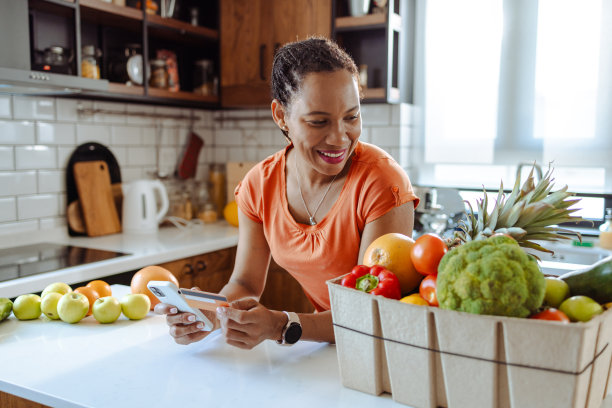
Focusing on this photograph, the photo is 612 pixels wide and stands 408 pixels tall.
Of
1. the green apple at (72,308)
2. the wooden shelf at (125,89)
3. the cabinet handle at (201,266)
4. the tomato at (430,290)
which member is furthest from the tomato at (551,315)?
the wooden shelf at (125,89)

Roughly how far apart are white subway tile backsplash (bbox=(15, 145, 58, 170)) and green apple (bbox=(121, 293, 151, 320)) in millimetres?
1539

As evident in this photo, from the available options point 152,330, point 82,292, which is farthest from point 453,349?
point 82,292

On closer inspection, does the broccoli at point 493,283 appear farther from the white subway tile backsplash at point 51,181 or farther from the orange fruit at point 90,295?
the white subway tile backsplash at point 51,181

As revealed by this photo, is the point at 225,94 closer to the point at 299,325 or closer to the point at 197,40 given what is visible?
the point at 197,40

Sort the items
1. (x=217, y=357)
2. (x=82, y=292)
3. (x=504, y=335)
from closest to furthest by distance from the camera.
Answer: (x=504, y=335)
(x=217, y=357)
(x=82, y=292)

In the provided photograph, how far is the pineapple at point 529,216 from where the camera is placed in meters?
1.00

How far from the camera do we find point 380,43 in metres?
3.17

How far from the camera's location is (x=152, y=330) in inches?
53.4

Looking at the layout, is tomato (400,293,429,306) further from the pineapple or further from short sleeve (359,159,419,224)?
short sleeve (359,159,419,224)

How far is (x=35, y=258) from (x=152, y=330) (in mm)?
1189

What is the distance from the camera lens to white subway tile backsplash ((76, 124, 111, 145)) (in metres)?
2.87

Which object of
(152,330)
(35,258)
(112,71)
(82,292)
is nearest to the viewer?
(152,330)

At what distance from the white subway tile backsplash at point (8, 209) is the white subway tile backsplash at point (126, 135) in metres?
0.64

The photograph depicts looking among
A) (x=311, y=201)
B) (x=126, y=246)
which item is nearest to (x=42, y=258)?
(x=126, y=246)
